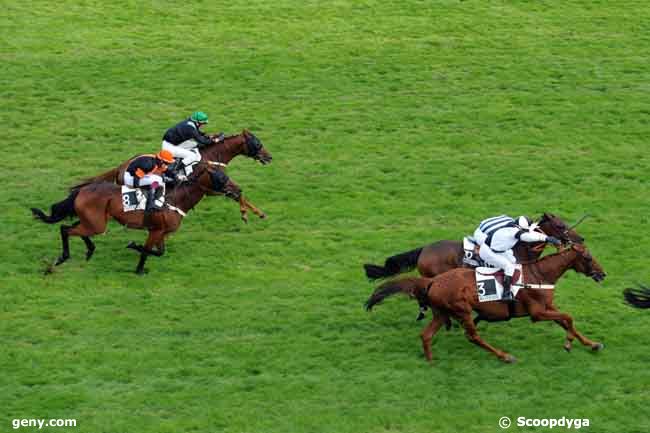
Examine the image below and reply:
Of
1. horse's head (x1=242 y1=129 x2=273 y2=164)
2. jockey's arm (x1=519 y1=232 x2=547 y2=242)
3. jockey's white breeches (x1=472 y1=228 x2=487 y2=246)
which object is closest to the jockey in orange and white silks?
horse's head (x1=242 y1=129 x2=273 y2=164)

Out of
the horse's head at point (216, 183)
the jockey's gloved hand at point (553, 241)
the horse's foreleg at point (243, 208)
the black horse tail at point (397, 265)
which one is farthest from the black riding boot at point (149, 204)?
Answer: the jockey's gloved hand at point (553, 241)

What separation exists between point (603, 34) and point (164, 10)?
33.7ft

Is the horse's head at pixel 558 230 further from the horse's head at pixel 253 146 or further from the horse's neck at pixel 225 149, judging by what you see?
the horse's neck at pixel 225 149

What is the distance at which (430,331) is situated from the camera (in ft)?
44.9

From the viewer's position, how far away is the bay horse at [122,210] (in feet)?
51.9

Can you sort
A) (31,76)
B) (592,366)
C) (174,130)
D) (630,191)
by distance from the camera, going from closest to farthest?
(592,366) < (174,130) < (630,191) < (31,76)

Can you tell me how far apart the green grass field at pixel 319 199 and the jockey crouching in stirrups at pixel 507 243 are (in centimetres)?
122

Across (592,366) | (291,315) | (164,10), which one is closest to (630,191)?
(592,366)

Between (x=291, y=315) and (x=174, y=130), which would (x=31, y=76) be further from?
(x=291, y=315)

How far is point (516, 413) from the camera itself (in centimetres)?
1280

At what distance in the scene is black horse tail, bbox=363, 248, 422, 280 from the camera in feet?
47.4

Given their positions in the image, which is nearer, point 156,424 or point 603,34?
point 156,424

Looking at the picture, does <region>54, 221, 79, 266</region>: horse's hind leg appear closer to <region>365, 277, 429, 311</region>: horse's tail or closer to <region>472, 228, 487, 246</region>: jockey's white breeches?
<region>365, 277, 429, 311</region>: horse's tail

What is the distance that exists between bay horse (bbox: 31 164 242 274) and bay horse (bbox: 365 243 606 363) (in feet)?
12.2
